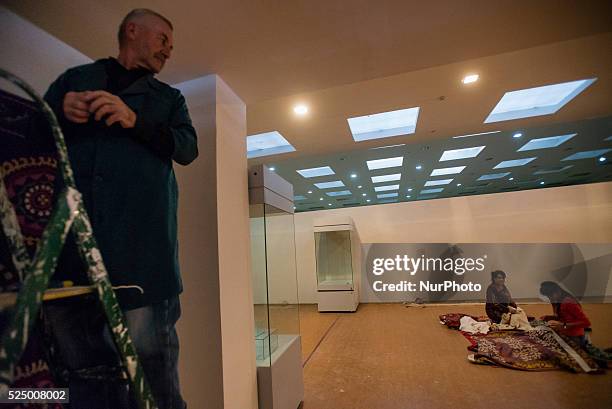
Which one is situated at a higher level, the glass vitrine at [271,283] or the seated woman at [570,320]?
the glass vitrine at [271,283]

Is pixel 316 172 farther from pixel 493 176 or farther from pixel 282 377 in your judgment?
pixel 493 176

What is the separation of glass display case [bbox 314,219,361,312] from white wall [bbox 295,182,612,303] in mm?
298

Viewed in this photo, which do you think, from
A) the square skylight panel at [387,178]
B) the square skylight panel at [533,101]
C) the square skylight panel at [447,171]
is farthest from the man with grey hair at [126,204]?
the square skylight panel at [447,171]

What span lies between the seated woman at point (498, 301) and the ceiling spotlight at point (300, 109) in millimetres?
3880

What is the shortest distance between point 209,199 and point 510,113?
12.9ft

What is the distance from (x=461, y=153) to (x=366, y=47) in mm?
4935

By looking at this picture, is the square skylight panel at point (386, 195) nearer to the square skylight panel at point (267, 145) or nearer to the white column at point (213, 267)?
the square skylight panel at point (267, 145)

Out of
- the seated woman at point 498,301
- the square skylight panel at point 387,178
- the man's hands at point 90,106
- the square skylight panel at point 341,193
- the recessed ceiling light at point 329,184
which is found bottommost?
the seated woman at point 498,301

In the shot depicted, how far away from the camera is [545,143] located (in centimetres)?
534

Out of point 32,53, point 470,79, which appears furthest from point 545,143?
point 32,53

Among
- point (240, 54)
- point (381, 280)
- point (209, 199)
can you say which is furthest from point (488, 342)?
point (240, 54)

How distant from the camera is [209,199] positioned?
1671 millimetres

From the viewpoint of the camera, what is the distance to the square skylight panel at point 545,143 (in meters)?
4.91

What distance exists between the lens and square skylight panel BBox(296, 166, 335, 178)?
6.12 m
